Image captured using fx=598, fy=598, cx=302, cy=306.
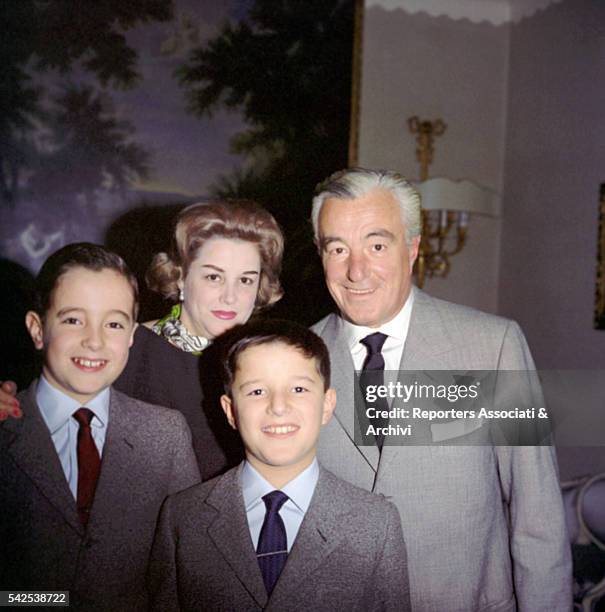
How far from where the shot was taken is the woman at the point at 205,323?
3.63ft

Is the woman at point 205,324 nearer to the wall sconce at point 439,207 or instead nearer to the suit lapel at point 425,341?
the suit lapel at point 425,341

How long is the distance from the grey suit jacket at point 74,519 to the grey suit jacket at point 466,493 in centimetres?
33

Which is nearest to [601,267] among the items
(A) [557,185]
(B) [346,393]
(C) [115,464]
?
(A) [557,185]

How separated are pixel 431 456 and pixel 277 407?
318mm

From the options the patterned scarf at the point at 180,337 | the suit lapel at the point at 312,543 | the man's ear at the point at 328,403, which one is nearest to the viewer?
the suit lapel at the point at 312,543

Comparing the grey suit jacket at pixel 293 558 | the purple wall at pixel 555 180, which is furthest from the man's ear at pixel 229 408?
the purple wall at pixel 555 180

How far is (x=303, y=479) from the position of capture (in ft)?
3.27

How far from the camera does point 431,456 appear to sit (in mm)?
1072

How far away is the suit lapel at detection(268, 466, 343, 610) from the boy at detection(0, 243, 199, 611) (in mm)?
234

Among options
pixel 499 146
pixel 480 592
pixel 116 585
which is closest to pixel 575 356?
pixel 499 146

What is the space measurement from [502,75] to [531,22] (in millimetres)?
238

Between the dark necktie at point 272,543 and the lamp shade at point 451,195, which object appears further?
the lamp shade at point 451,195

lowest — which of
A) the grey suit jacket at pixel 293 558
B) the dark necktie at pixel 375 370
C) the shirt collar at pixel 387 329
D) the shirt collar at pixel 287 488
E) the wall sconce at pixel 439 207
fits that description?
the grey suit jacket at pixel 293 558

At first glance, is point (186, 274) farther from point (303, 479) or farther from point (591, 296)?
point (591, 296)
